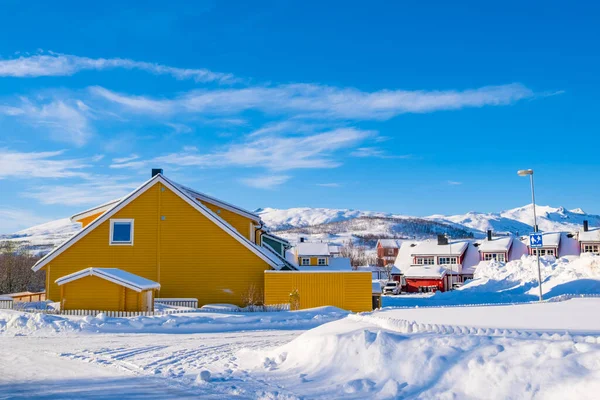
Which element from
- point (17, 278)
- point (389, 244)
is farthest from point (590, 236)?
point (17, 278)

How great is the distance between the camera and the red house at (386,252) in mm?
132125

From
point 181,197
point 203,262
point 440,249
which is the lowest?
point 203,262

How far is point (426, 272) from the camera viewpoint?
236ft

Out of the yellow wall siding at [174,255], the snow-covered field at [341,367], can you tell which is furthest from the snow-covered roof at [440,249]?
the snow-covered field at [341,367]

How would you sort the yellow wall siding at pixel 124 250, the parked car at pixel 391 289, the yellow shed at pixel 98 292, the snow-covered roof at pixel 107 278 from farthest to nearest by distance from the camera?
the parked car at pixel 391 289
the yellow wall siding at pixel 124 250
the yellow shed at pixel 98 292
the snow-covered roof at pixel 107 278

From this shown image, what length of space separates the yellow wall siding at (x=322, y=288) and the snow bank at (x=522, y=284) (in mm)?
15453

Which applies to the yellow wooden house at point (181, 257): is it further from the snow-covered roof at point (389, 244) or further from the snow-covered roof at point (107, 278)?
the snow-covered roof at point (389, 244)

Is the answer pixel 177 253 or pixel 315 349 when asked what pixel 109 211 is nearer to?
pixel 177 253

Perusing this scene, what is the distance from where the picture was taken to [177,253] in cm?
2942

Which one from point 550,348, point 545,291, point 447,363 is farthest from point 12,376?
point 545,291

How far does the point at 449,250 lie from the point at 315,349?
6896 centimetres

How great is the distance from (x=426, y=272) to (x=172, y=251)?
1924 inches

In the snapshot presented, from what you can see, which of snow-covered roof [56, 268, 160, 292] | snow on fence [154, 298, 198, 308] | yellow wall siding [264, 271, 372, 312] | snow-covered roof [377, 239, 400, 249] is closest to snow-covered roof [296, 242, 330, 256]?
yellow wall siding [264, 271, 372, 312]

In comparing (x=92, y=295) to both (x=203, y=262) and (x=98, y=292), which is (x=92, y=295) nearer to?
(x=98, y=292)
